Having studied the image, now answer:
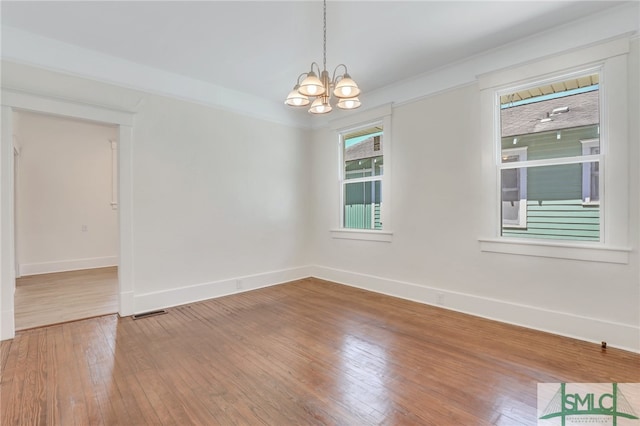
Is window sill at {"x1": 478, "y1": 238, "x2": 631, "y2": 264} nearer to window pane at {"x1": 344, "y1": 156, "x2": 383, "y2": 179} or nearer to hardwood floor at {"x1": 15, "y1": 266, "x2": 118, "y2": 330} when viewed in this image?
window pane at {"x1": 344, "y1": 156, "x2": 383, "y2": 179}

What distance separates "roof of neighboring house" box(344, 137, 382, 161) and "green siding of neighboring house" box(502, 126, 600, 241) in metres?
1.95

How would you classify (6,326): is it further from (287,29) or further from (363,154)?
(363,154)

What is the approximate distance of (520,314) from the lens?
323cm

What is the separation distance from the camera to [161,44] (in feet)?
10.7

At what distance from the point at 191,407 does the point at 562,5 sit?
435cm

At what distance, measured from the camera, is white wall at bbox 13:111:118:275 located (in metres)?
5.74

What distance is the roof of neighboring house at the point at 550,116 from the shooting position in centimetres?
291

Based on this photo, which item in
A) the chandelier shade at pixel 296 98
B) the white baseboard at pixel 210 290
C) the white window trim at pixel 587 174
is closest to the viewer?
the chandelier shade at pixel 296 98

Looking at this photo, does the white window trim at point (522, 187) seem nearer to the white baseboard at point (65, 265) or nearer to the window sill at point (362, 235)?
the window sill at point (362, 235)

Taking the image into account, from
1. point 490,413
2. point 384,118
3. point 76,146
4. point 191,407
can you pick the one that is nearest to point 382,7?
point 384,118

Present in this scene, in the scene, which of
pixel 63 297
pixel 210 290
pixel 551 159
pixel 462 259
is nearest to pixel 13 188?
pixel 63 297

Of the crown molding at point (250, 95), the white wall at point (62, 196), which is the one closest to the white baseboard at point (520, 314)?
the crown molding at point (250, 95)

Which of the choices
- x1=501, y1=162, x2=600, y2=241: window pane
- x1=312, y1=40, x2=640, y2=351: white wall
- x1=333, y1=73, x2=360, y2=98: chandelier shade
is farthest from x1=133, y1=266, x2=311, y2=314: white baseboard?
x1=501, y1=162, x2=600, y2=241: window pane

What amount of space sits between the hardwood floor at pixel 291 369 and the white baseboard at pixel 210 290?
11.2 inches
